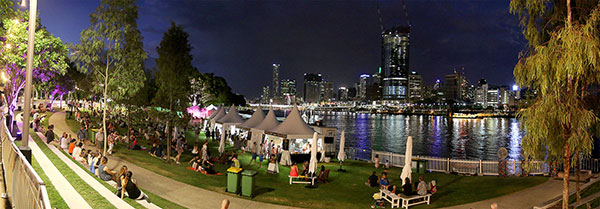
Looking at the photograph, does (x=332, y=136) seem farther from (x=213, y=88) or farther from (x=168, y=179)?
(x=213, y=88)

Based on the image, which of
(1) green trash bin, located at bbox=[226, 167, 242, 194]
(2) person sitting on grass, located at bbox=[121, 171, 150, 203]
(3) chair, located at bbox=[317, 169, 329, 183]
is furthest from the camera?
(3) chair, located at bbox=[317, 169, 329, 183]

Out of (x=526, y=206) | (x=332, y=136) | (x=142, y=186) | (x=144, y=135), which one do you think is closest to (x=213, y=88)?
(x=144, y=135)

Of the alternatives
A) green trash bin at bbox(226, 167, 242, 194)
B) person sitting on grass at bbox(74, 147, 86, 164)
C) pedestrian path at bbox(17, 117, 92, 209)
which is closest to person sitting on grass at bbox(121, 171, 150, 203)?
pedestrian path at bbox(17, 117, 92, 209)

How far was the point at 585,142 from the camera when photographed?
26.1 feet

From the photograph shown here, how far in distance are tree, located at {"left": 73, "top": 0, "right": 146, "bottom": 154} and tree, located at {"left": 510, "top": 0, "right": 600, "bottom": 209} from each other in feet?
48.1

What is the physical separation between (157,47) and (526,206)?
62.9 ft

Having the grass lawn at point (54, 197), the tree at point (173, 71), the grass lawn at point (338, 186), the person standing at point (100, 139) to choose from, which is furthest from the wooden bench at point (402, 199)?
the person standing at point (100, 139)

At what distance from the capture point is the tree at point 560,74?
A: 7.45m

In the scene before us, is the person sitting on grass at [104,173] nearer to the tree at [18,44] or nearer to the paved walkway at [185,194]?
the paved walkway at [185,194]

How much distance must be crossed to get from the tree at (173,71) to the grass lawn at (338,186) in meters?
2.85

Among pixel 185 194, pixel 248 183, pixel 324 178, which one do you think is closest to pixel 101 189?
pixel 185 194

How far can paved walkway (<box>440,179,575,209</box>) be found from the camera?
39.4 feet

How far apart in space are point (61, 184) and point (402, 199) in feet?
35.3

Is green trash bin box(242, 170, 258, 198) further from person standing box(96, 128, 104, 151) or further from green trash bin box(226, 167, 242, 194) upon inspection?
person standing box(96, 128, 104, 151)
